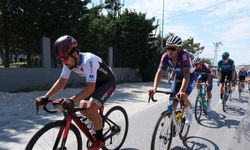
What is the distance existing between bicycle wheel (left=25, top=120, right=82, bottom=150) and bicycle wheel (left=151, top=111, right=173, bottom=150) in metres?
1.16

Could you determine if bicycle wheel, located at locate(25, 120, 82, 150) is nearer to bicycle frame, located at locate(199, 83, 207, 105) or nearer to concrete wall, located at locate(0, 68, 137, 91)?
bicycle frame, located at locate(199, 83, 207, 105)

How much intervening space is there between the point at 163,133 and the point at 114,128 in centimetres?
82

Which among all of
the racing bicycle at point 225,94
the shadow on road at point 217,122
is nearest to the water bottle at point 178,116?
the shadow on road at point 217,122

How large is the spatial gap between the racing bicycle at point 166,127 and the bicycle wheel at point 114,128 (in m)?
0.70

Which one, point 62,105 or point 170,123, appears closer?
point 62,105

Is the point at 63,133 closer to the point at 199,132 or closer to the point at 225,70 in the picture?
the point at 199,132

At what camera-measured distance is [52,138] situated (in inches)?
169

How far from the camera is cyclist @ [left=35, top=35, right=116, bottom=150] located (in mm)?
4207

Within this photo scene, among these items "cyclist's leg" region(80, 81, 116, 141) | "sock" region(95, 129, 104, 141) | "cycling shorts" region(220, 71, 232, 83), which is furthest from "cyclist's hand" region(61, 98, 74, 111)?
"cycling shorts" region(220, 71, 232, 83)

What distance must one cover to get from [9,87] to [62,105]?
12.8 meters

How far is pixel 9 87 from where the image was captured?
52.2ft

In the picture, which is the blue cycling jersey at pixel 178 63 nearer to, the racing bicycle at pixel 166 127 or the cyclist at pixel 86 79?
the racing bicycle at pixel 166 127

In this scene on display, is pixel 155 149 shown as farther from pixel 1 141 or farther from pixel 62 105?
pixel 1 141

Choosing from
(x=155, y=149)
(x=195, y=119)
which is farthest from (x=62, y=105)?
(x=195, y=119)
